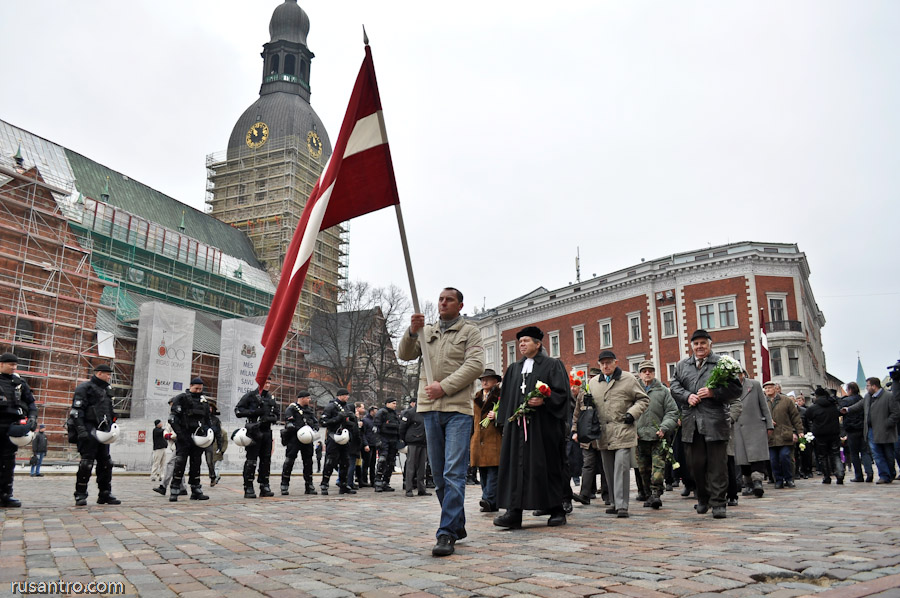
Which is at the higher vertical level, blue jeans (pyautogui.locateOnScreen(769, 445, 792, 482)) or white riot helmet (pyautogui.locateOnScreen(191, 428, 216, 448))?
white riot helmet (pyautogui.locateOnScreen(191, 428, 216, 448))

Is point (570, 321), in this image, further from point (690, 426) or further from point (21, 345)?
point (690, 426)

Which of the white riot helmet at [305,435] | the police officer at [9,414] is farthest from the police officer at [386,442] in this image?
the police officer at [9,414]

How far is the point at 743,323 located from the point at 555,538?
1634 inches

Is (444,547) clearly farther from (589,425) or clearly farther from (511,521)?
(589,425)

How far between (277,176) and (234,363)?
2912 cm

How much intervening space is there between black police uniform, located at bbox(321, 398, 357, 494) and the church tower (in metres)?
50.4

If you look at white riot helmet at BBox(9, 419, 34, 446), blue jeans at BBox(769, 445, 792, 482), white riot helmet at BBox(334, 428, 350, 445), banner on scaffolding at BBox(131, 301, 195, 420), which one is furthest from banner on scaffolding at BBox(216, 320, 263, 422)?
blue jeans at BBox(769, 445, 792, 482)

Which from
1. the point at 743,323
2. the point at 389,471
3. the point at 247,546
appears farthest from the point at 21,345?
the point at 743,323

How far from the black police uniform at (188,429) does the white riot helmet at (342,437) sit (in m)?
2.67

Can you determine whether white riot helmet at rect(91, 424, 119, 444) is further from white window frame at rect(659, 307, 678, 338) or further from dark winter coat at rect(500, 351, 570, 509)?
white window frame at rect(659, 307, 678, 338)

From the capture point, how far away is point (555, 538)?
595 centimetres

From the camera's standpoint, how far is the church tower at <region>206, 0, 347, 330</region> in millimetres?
68625

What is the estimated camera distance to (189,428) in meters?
11.8

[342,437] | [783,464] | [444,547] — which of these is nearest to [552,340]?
[783,464]
